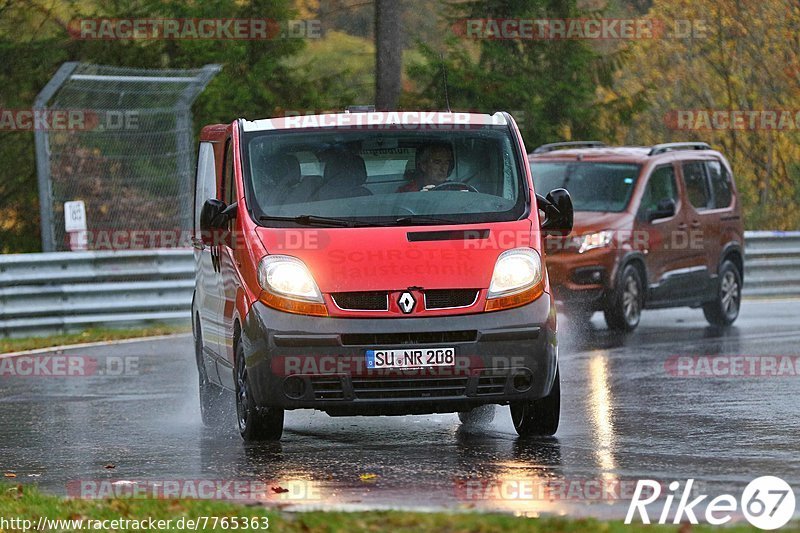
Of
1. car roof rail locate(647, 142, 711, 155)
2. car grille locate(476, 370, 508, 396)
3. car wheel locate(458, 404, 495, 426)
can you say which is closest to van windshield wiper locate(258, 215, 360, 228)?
car grille locate(476, 370, 508, 396)

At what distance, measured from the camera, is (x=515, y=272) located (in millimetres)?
9836

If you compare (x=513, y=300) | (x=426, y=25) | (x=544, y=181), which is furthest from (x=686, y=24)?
(x=513, y=300)

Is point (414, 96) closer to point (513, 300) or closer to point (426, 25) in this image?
point (426, 25)

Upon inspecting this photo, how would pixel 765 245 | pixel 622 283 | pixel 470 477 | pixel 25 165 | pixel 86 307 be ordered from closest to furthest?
pixel 470 477, pixel 622 283, pixel 86 307, pixel 765 245, pixel 25 165

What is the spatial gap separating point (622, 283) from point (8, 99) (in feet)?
45.4

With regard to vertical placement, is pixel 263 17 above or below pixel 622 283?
above

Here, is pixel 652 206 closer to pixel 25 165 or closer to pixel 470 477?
pixel 470 477

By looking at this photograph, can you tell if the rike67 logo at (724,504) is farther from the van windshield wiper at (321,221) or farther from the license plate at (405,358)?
the van windshield wiper at (321,221)

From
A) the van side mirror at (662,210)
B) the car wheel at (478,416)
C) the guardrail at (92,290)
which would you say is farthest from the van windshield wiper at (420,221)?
the guardrail at (92,290)

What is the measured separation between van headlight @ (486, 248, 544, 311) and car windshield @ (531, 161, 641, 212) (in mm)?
8602

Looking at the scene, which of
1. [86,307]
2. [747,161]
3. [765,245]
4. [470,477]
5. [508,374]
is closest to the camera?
[470,477]

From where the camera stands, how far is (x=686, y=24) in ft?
110

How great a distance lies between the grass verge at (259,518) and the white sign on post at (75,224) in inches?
489

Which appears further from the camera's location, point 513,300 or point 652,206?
point 652,206
